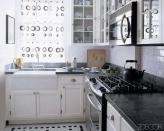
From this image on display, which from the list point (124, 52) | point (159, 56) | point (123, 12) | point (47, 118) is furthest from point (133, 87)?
point (47, 118)

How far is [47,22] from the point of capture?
4.76 m

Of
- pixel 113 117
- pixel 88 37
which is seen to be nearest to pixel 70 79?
pixel 88 37

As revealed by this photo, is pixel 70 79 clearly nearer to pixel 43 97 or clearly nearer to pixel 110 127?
pixel 43 97

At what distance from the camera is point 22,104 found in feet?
13.1

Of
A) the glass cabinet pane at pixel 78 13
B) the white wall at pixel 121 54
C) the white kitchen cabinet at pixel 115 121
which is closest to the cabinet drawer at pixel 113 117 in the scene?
the white kitchen cabinet at pixel 115 121

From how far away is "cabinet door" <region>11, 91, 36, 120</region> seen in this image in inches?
157

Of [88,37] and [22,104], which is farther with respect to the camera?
[88,37]

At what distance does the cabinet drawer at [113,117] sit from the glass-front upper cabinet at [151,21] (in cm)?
59

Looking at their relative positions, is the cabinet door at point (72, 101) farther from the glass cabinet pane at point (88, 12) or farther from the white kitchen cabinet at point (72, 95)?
the glass cabinet pane at point (88, 12)

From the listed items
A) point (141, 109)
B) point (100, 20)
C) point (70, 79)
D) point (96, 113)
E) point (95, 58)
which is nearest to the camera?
point (141, 109)

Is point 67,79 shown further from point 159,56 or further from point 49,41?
point 159,56

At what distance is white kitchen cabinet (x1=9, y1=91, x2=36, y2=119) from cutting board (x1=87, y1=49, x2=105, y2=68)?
1263 millimetres

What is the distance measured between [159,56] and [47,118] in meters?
2.23

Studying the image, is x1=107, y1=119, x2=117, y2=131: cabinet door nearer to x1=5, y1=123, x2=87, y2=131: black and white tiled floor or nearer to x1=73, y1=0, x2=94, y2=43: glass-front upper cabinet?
x1=5, y1=123, x2=87, y2=131: black and white tiled floor
